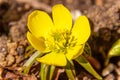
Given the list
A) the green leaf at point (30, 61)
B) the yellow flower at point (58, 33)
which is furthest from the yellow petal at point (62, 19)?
the green leaf at point (30, 61)

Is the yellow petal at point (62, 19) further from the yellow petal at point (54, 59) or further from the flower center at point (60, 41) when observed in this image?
the yellow petal at point (54, 59)

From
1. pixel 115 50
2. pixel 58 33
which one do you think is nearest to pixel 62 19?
pixel 58 33

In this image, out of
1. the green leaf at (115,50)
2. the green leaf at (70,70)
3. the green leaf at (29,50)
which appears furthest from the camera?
the green leaf at (115,50)

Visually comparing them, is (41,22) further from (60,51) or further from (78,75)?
(78,75)

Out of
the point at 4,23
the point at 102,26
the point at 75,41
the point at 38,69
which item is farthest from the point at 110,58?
the point at 4,23

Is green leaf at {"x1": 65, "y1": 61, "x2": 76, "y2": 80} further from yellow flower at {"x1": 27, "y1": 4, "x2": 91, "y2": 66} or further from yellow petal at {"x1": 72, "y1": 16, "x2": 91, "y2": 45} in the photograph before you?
yellow petal at {"x1": 72, "y1": 16, "x2": 91, "y2": 45}

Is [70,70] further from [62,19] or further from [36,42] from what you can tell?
[62,19]
